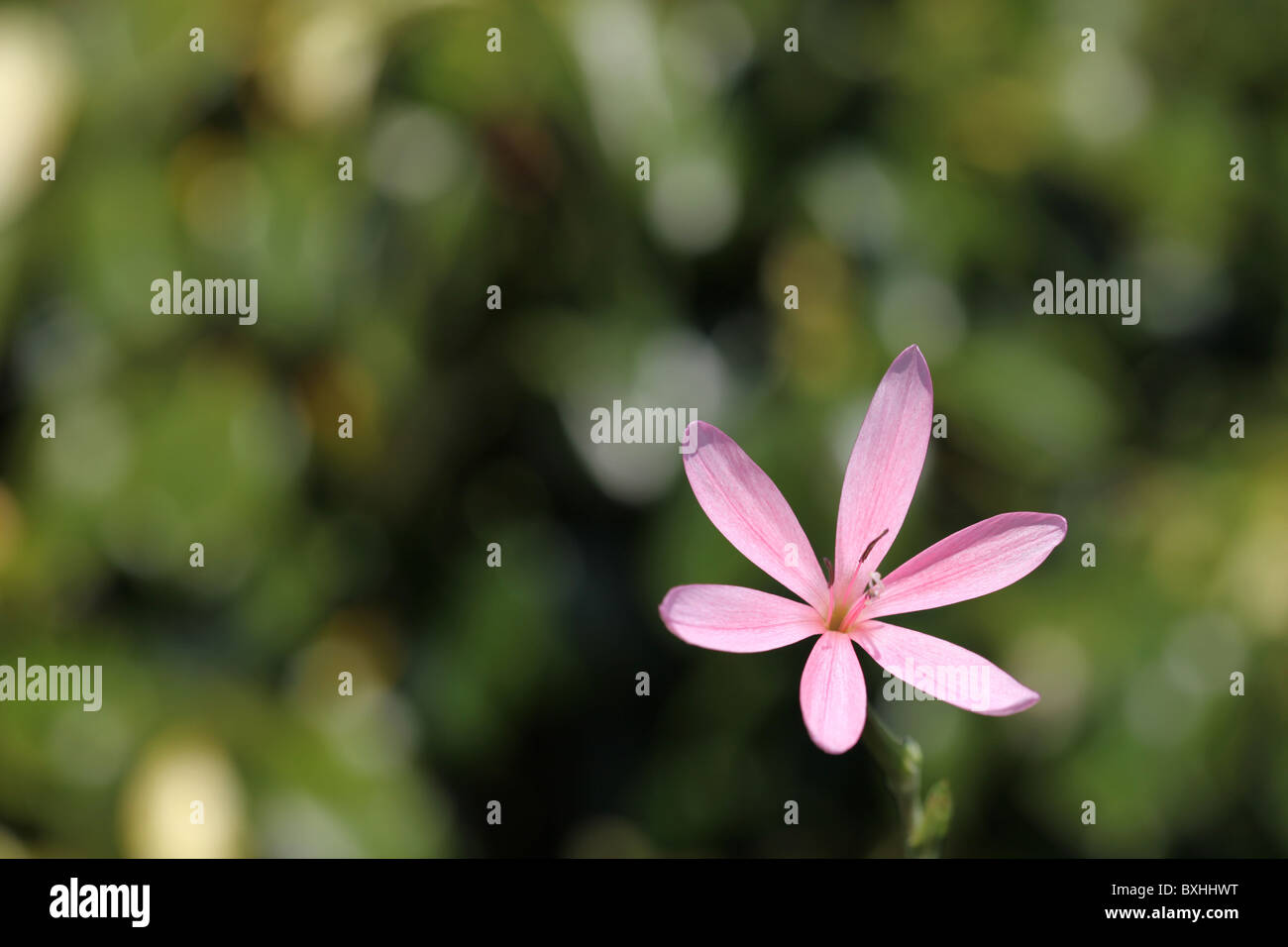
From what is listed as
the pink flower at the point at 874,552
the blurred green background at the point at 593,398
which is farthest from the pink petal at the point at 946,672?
the blurred green background at the point at 593,398

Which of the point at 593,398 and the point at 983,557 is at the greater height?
the point at 593,398

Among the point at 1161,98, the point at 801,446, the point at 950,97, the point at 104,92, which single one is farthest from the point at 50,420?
the point at 1161,98

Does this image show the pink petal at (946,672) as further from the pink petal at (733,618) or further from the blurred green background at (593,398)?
the blurred green background at (593,398)

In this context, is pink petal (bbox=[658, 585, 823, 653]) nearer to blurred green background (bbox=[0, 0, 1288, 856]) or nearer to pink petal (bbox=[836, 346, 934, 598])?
pink petal (bbox=[836, 346, 934, 598])

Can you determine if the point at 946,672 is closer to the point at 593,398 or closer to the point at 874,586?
the point at 874,586

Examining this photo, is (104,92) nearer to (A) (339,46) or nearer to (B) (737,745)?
(A) (339,46)

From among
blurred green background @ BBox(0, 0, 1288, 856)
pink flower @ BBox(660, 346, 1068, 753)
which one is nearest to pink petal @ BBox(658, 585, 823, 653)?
pink flower @ BBox(660, 346, 1068, 753)

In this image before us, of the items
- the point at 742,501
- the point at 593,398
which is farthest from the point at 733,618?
the point at 593,398
